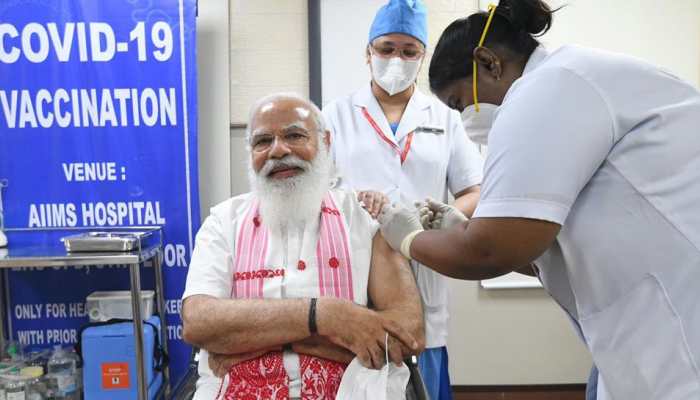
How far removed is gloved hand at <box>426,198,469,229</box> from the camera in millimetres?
1466

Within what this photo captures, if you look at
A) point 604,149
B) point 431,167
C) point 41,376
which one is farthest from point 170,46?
point 604,149

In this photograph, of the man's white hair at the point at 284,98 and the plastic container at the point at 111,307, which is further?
the plastic container at the point at 111,307

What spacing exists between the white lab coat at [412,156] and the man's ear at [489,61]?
0.83 meters

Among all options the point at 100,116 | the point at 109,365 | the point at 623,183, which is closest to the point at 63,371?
the point at 109,365

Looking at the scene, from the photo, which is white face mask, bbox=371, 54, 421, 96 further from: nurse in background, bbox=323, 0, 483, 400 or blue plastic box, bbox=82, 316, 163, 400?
blue plastic box, bbox=82, 316, 163, 400

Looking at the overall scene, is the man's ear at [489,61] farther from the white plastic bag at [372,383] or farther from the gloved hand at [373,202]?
the white plastic bag at [372,383]

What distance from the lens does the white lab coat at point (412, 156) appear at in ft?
5.97

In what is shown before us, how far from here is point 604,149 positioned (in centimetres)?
82

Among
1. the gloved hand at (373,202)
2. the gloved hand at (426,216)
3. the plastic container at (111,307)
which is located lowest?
the plastic container at (111,307)

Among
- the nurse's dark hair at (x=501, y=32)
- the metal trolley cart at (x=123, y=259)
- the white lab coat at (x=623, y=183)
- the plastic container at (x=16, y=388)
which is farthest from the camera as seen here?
the plastic container at (x=16, y=388)

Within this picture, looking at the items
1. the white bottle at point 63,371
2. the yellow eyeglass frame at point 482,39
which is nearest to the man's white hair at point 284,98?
the yellow eyeglass frame at point 482,39

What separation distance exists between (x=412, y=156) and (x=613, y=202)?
40.6 inches

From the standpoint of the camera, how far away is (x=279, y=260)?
5.05ft

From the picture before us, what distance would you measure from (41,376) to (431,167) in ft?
7.14
